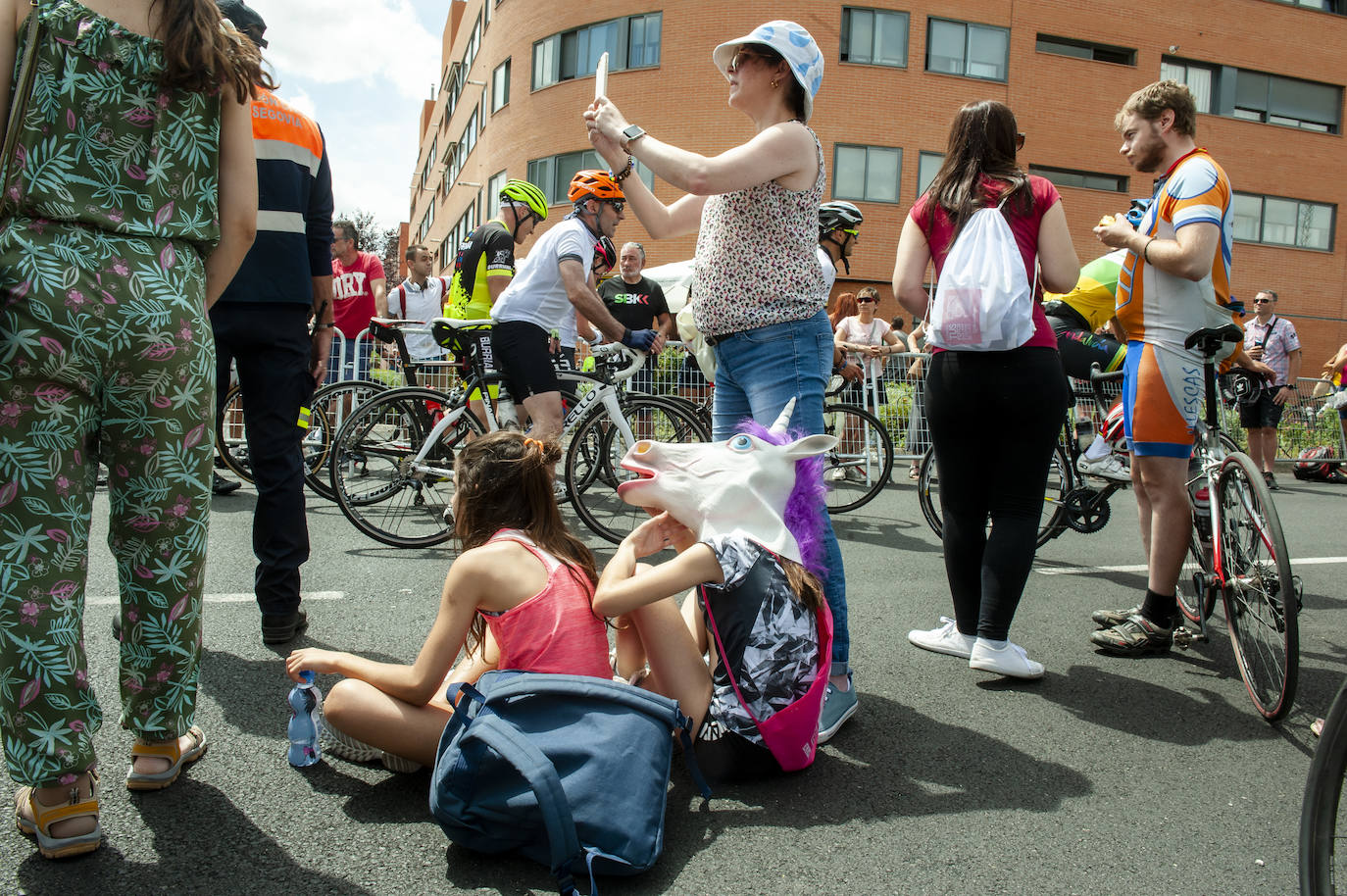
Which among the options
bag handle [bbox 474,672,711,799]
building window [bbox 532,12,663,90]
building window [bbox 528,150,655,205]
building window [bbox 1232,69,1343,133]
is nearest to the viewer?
bag handle [bbox 474,672,711,799]

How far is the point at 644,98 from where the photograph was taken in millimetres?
23859

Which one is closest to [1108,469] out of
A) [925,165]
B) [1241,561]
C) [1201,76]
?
[1241,561]

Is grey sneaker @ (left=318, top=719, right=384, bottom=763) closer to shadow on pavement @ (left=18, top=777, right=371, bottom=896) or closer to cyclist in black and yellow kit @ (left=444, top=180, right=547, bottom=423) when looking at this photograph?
shadow on pavement @ (left=18, top=777, right=371, bottom=896)

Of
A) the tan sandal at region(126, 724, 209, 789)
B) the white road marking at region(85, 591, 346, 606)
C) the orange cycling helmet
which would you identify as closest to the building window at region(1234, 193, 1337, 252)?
the orange cycling helmet

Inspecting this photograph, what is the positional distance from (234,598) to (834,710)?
9.00 feet

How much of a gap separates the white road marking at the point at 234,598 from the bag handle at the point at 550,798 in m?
2.18

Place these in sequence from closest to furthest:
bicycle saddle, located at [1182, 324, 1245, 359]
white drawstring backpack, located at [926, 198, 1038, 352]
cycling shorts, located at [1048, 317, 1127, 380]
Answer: white drawstring backpack, located at [926, 198, 1038, 352] < bicycle saddle, located at [1182, 324, 1245, 359] < cycling shorts, located at [1048, 317, 1127, 380]

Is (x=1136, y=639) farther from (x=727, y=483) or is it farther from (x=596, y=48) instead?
(x=596, y=48)

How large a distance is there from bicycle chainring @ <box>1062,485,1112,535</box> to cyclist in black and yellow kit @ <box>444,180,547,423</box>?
386cm

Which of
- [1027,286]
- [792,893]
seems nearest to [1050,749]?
[792,893]

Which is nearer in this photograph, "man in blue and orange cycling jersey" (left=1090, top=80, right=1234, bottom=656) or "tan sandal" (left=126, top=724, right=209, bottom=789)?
"tan sandal" (left=126, top=724, right=209, bottom=789)


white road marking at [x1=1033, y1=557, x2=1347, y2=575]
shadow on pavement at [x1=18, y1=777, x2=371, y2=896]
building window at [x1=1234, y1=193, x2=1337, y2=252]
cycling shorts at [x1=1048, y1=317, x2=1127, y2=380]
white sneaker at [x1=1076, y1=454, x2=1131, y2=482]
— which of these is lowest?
shadow on pavement at [x1=18, y1=777, x2=371, y2=896]

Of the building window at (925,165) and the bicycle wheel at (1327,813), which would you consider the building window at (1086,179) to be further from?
the bicycle wheel at (1327,813)

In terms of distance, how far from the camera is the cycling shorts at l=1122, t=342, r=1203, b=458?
3.65 meters
